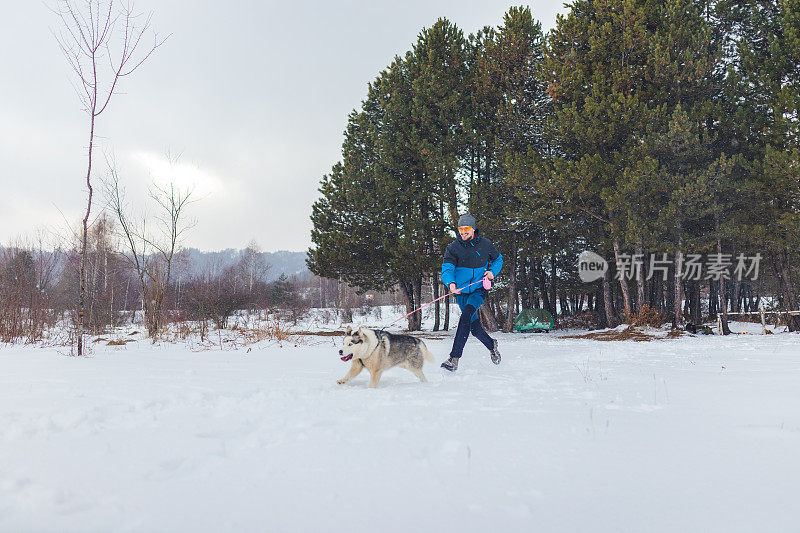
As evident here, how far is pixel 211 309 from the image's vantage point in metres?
17.1

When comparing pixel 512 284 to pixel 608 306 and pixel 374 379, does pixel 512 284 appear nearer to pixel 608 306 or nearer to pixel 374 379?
pixel 608 306

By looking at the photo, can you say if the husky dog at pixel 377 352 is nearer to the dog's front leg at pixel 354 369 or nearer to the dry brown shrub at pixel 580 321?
the dog's front leg at pixel 354 369

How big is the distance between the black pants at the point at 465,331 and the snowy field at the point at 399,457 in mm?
1219

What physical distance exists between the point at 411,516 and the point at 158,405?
8.20 ft

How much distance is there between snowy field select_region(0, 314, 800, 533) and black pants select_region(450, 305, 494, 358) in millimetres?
1219

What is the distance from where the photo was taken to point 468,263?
18.0 feet

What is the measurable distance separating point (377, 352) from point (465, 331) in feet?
5.11

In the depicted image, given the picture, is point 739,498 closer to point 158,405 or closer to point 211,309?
point 158,405

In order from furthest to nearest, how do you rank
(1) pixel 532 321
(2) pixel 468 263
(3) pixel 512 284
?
1. (1) pixel 532 321
2. (3) pixel 512 284
3. (2) pixel 468 263

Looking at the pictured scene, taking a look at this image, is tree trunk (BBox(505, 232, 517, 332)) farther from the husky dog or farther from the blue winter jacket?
the husky dog

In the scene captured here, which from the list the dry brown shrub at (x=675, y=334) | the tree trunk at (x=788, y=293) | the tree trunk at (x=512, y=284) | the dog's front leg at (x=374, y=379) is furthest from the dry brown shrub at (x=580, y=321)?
the dog's front leg at (x=374, y=379)

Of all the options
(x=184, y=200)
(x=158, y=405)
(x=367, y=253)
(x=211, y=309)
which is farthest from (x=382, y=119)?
(x=158, y=405)

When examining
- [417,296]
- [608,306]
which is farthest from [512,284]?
[417,296]

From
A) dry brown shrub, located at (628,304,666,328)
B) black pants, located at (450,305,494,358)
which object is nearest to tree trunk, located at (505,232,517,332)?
dry brown shrub, located at (628,304,666,328)
